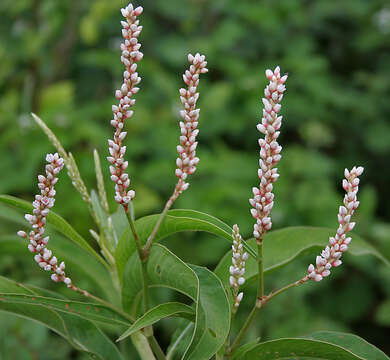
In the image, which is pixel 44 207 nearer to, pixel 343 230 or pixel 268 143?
pixel 268 143

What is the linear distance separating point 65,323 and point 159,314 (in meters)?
0.22

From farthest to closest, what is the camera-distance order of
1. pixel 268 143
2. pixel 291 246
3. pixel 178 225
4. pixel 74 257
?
pixel 74 257
pixel 291 246
pixel 178 225
pixel 268 143

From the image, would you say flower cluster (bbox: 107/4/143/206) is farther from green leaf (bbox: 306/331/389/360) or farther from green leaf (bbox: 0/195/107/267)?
green leaf (bbox: 306/331/389/360)

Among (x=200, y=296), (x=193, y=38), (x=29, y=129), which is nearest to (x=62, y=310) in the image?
(x=200, y=296)

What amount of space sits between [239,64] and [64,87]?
1.25 meters

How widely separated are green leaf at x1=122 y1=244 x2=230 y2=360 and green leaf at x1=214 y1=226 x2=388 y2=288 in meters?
0.17

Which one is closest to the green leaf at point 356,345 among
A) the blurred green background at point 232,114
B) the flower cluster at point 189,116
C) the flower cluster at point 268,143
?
the flower cluster at point 268,143

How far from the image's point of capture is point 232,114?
13.2 feet

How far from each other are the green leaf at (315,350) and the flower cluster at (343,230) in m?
0.11

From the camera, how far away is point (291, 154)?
3705 millimetres

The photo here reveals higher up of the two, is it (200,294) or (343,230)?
(343,230)

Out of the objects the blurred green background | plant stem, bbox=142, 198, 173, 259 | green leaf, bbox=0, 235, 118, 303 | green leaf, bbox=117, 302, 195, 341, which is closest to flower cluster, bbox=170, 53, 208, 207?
plant stem, bbox=142, 198, 173, 259

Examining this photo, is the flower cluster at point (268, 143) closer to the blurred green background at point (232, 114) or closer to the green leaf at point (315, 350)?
the green leaf at point (315, 350)

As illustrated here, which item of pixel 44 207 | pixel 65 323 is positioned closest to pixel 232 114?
pixel 65 323
